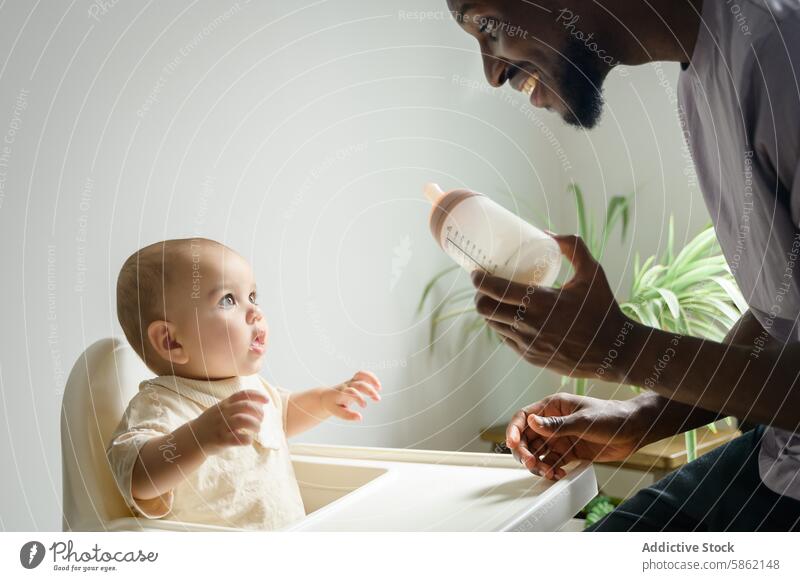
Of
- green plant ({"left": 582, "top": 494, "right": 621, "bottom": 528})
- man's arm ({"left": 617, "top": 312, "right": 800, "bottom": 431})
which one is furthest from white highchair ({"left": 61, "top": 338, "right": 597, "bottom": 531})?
green plant ({"left": 582, "top": 494, "right": 621, "bottom": 528})

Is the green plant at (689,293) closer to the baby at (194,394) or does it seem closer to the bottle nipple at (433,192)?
the bottle nipple at (433,192)

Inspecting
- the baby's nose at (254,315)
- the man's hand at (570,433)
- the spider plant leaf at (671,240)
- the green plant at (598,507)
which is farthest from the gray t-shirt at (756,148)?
the green plant at (598,507)

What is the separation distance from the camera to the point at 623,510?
0.65 m

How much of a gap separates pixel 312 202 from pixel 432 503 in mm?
277

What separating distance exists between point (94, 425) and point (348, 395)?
19cm

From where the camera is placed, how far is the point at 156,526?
20.6 inches

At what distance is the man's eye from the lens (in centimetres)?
57

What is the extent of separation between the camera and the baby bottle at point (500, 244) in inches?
20.4

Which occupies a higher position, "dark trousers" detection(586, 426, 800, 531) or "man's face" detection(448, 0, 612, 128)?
"man's face" detection(448, 0, 612, 128)

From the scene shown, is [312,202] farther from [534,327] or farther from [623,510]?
[623,510]

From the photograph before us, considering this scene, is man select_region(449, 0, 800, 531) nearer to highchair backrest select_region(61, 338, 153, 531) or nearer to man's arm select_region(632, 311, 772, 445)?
man's arm select_region(632, 311, 772, 445)

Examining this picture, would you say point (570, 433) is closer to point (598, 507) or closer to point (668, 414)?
point (668, 414)

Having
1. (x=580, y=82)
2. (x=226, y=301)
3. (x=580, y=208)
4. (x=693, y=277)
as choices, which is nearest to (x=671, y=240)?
(x=693, y=277)
